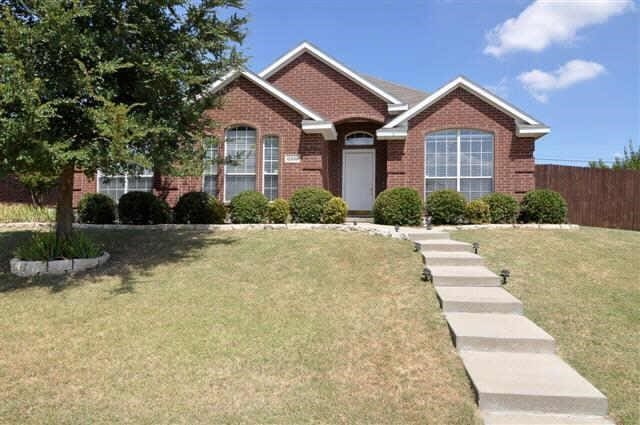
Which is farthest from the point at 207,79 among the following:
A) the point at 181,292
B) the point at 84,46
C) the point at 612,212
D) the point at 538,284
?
the point at 612,212

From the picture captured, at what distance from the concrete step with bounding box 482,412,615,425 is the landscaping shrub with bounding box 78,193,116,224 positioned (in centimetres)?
1174

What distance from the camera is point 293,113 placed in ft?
42.7

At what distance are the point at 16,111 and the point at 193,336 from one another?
494cm

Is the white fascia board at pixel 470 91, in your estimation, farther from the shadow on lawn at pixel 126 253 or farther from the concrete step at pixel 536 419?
the concrete step at pixel 536 419

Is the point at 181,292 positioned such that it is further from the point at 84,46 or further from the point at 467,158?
the point at 467,158

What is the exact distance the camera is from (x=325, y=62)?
15.6 meters

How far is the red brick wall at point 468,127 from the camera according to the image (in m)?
12.9

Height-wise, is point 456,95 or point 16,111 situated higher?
point 456,95

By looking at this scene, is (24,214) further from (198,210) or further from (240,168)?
(240,168)

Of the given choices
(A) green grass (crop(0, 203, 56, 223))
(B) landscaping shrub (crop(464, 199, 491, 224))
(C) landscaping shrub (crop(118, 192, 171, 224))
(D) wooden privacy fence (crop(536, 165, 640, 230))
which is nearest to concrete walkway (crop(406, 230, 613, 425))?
(B) landscaping shrub (crop(464, 199, 491, 224))

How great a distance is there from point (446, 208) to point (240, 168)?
661 cm

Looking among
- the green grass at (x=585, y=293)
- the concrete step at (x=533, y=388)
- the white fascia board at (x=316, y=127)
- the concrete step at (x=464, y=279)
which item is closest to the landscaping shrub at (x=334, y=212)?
the white fascia board at (x=316, y=127)

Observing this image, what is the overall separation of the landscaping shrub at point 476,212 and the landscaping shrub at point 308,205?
4.01 meters

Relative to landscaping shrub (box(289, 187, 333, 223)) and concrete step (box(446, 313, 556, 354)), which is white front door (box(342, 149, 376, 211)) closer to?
landscaping shrub (box(289, 187, 333, 223))
